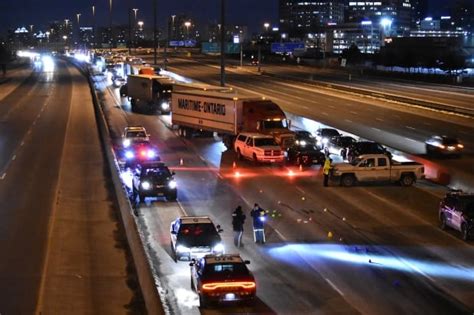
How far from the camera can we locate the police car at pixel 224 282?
16906mm

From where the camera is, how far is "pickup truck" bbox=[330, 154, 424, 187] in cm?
3369

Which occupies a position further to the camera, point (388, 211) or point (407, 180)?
point (407, 180)

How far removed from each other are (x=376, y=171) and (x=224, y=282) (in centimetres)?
1839

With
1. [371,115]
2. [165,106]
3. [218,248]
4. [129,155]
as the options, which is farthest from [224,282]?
[165,106]

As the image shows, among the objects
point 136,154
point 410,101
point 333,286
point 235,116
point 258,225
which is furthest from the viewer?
point 410,101

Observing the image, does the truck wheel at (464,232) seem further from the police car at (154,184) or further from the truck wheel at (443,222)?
the police car at (154,184)

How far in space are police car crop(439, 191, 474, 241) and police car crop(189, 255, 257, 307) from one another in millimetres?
9745

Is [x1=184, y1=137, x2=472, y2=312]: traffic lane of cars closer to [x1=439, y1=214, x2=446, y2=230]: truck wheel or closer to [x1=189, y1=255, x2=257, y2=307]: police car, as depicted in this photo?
[x1=439, y1=214, x2=446, y2=230]: truck wheel

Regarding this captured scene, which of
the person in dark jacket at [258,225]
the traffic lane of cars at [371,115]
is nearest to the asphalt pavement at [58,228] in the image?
the person in dark jacket at [258,225]

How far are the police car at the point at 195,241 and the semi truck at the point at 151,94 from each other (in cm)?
4670

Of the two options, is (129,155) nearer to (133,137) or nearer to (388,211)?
(133,137)

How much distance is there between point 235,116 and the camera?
45.0 meters

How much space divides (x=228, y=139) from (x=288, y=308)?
28.8m

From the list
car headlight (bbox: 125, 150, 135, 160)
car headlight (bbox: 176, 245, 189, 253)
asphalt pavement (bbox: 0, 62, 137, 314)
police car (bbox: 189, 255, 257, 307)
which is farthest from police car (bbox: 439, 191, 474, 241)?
car headlight (bbox: 125, 150, 135, 160)
